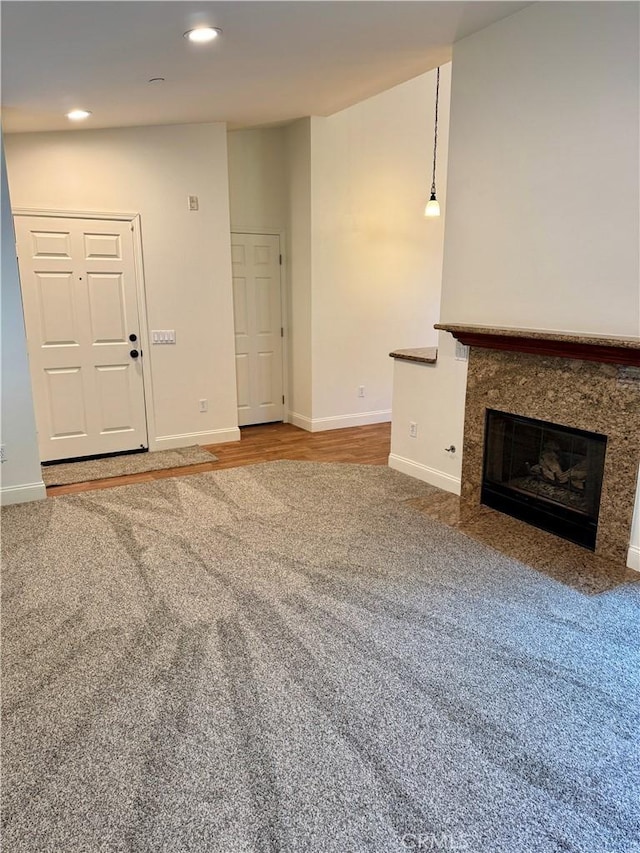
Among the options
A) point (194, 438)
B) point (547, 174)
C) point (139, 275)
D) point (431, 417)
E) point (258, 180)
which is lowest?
point (194, 438)

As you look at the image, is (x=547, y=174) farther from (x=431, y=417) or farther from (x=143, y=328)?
(x=143, y=328)

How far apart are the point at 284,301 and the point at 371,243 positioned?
1103 millimetres

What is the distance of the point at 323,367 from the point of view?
5.86 metres

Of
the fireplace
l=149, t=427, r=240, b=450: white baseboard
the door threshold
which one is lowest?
the door threshold

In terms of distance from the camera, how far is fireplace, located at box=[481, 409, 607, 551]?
3.17 metres

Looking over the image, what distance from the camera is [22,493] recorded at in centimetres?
396

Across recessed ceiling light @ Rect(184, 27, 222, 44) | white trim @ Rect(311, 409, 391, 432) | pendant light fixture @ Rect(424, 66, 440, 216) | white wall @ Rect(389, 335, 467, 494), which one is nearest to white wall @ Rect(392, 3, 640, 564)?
white wall @ Rect(389, 335, 467, 494)

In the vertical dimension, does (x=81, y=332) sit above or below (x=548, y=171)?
below

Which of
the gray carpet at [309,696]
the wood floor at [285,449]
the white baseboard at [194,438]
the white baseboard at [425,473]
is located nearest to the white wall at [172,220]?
the white baseboard at [194,438]

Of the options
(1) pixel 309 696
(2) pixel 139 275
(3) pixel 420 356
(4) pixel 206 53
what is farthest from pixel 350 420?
(1) pixel 309 696

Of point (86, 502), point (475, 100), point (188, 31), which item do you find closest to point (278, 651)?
point (86, 502)

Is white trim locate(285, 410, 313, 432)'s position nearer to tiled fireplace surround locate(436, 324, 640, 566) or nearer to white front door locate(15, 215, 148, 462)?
white front door locate(15, 215, 148, 462)

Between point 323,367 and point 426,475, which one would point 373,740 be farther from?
point 323,367

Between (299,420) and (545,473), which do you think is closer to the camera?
(545,473)
